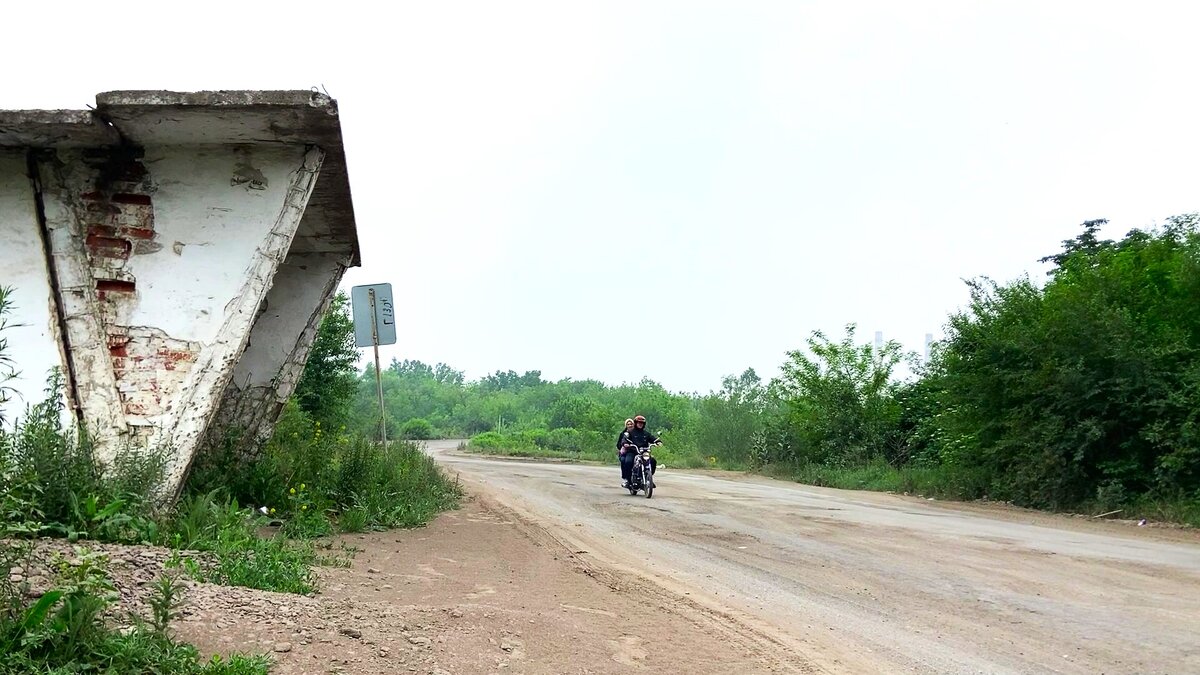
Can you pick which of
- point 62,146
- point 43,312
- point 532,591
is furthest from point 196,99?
point 532,591

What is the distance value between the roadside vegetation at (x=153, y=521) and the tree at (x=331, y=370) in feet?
26.5

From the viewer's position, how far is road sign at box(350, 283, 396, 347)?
548 inches

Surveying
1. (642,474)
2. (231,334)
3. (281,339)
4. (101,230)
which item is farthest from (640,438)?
(101,230)

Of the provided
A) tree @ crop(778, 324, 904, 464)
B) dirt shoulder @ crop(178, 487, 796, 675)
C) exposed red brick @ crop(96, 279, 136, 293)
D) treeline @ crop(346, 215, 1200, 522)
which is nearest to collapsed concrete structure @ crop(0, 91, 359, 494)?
exposed red brick @ crop(96, 279, 136, 293)

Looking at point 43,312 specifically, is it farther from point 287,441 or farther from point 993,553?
point 993,553

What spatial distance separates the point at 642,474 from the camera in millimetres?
16703

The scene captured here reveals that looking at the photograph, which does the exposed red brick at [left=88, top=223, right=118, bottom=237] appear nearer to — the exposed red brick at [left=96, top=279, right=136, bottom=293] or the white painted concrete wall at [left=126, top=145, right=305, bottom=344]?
the white painted concrete wall at [left=126, top=145, right=305, bottom=344]

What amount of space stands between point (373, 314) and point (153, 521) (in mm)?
7914

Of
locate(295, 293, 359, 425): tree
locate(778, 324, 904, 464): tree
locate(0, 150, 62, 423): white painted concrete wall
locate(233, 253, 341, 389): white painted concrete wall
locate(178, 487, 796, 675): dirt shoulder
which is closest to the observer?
locate(178, 487, 796, 675): dirt shoulder

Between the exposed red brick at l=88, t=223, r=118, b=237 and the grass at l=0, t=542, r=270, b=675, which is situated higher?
the exposed red brick at l=88, t=223, r=118, b=237

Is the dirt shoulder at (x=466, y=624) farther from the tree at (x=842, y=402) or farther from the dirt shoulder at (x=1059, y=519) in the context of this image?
the tree at (x=842, y=402)

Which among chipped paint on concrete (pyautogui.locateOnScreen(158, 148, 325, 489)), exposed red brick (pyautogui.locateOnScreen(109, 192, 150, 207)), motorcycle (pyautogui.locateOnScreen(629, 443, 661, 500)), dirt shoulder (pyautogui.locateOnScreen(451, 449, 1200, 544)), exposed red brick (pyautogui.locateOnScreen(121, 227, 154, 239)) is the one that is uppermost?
exposed red brick (pyautogui.locateOnScreen(109, 192, 150, 207))

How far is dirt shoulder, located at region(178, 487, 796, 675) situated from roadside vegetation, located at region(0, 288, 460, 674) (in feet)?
0.86

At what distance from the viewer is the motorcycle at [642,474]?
54.4 ft
